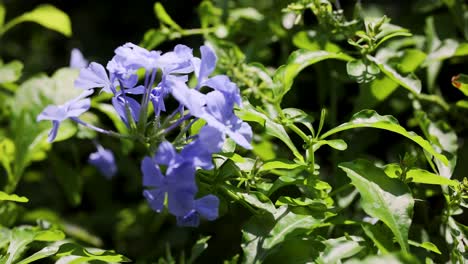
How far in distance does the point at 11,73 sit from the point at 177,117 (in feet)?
2.53

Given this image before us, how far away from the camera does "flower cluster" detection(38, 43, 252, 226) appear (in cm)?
103

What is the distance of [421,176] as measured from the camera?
3.91 feet

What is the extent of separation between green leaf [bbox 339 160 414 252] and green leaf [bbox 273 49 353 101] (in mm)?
228

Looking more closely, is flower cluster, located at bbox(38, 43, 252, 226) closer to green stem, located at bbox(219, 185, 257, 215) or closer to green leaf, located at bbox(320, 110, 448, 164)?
green stem, located at bbox(219, 185, 257, 215)

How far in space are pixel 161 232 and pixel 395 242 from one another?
1.16 metres

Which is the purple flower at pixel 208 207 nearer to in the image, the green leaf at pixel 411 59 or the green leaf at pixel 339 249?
the green leaf at pixel 339 249

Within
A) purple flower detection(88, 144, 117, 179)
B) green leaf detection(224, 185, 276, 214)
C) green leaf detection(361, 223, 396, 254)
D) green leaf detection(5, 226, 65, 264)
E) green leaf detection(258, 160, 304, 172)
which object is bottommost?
purple flower detection(88, 144, 117, 179)

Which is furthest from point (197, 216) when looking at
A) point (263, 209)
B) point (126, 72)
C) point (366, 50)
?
point (366, 50)

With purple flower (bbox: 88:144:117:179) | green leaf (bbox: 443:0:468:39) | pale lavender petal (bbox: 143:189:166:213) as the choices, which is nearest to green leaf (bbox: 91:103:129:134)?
purple flower (bbox: 88:144:117:179)

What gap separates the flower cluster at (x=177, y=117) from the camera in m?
1.03

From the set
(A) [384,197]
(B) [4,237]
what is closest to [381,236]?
(A) [384,197]

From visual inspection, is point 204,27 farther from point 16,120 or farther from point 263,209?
point 263,209

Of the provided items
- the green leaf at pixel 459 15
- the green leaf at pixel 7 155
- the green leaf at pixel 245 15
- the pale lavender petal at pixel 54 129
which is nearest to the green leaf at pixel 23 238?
the pale lavender petal at pixel 54 129

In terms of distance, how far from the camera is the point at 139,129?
1.14 m
